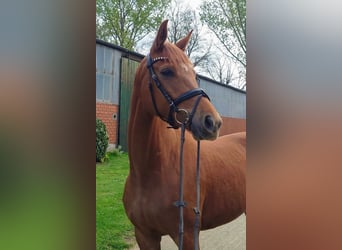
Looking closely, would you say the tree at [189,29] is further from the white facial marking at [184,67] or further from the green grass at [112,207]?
the green grass at [112,207]

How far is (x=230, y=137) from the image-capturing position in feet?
2.92

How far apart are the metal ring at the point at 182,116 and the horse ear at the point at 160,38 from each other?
167mm

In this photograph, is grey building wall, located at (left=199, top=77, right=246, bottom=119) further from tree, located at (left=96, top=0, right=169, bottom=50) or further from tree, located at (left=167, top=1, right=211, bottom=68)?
tree, located at (left=96, top=0, right=169, bottom=50)

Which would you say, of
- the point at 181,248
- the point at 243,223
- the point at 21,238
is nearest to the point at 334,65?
the point at 243,223

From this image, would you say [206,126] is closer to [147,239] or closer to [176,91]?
[176,91]

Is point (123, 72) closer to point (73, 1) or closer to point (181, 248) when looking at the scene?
point (73, 1)

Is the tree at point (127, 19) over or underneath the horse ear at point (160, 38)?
over

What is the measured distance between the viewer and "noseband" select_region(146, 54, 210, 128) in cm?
79

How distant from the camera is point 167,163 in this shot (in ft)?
2.97

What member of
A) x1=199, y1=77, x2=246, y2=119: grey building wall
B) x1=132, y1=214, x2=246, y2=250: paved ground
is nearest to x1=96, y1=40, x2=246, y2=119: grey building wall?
x1=199, y1=77, x2=246, y2=119: grey building wall

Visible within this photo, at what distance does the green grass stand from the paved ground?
0.05 m

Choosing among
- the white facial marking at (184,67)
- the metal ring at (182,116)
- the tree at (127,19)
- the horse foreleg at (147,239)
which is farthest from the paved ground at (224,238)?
the tree at (127,19)

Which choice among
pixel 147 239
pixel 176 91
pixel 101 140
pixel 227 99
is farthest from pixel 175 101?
pixel 147 239

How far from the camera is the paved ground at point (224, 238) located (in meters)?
0.89
